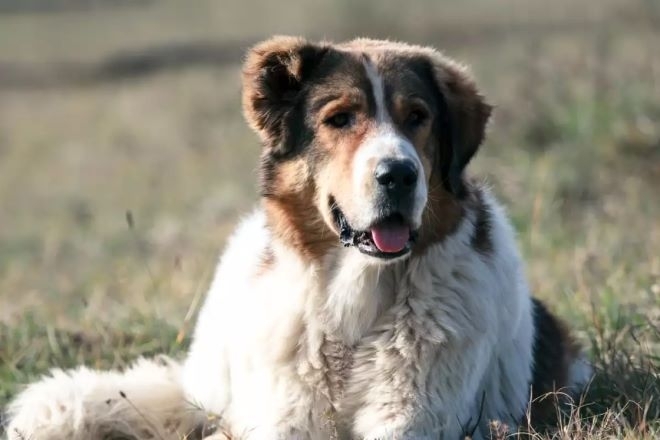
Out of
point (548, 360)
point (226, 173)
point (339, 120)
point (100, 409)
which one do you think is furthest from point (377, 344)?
point (226, 173)

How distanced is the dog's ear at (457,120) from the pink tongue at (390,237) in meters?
0.34

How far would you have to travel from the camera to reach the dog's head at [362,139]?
4812 mm

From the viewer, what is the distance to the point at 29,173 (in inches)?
776

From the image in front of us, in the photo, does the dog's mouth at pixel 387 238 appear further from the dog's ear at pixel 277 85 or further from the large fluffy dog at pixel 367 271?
the dog's ear at pixel 277 85

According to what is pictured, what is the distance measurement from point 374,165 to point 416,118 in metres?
0.42

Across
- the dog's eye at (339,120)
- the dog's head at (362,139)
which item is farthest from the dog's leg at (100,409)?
the dog's eye at (339,120)

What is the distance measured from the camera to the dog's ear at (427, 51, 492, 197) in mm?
5152

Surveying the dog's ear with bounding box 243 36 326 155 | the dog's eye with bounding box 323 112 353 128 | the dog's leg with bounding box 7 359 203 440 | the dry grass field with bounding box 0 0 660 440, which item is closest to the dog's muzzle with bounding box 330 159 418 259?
the dog's eye with bounding box 323 112 353 128

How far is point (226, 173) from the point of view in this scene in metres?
16.8

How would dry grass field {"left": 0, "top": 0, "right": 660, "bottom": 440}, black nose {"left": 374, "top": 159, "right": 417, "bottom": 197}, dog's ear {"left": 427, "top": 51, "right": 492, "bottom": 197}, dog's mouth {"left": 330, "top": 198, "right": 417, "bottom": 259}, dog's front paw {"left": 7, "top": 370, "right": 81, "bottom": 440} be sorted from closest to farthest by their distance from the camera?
black nose {"left": 374, "top": 159, "right": 417, "bottom": 197} < dog's mouth {"left": 330, "top": 198, "right": 417, "bottom": 259} < dog's ear {"left": 427, "top": 51, "right": 492, "bottom": 197} < dog's front paw {"left": 7, "top": 370, "right": 81, "bottom": 440} < dry grass field {"left": 0, "top": 0, "right": 660, "bottom": 440}

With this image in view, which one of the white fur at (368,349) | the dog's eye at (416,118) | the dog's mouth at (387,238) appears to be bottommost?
the white fur at (368,349)

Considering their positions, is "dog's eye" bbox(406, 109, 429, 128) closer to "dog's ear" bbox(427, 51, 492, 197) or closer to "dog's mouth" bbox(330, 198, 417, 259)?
"dog's ear" bbox(427, 51, 492, 197)

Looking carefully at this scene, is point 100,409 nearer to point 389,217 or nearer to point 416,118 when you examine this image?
point 389,217

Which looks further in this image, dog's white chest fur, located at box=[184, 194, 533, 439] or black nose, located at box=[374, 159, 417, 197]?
dog's white chest fur, located at box=[184, 194, 533, 439]
